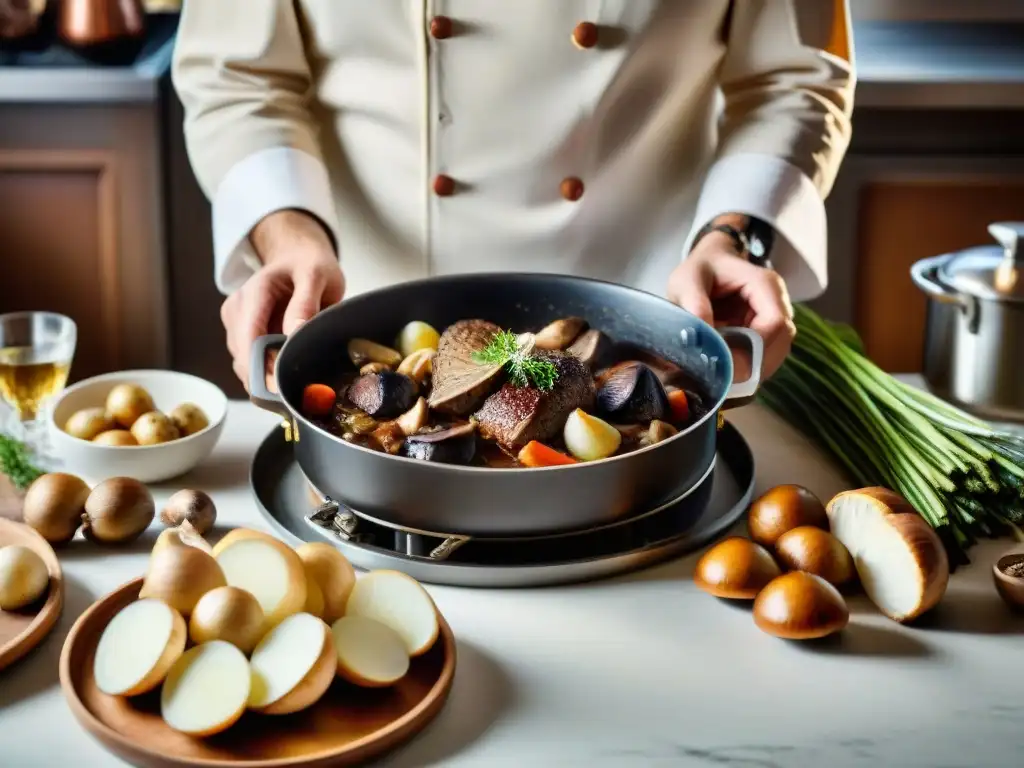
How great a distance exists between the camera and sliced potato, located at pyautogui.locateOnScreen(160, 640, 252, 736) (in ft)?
3.16

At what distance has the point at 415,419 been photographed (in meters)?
1.36

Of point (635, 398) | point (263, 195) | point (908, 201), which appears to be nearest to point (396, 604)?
point (635, 398)

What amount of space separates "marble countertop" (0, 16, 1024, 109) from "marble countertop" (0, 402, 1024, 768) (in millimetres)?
1861

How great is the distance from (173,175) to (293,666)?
2372 mm

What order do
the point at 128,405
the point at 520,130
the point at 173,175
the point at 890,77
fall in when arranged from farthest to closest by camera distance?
1. the point at 173,175
2. the point at 890,77
3. the point at 520,130
4. the point at 128,405

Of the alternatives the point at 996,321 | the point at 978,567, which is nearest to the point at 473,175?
the point at 996,321

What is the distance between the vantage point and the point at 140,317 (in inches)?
124

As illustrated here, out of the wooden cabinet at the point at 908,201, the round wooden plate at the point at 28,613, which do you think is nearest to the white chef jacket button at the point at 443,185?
the round wooden plate at the point at 28,613

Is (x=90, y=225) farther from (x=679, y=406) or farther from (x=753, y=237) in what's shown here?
(x=679, y=406)

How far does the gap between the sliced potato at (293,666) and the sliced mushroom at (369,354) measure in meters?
0.54

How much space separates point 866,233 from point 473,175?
1623 millimetres

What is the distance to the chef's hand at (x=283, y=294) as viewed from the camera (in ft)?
4.89

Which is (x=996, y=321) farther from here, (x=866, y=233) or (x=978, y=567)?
(x=866, y=233)

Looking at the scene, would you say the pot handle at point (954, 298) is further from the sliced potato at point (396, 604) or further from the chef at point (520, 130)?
the sliced potato at point (396, 604)
